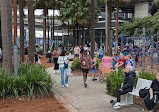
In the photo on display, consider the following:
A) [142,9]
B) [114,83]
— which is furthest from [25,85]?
[142,9]

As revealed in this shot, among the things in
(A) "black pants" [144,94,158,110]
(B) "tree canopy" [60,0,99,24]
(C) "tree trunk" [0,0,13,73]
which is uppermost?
(B) "tree canopy" [60,0,99,24]

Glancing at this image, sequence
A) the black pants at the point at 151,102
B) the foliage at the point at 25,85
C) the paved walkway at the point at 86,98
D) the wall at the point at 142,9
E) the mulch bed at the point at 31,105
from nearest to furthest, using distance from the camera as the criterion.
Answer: the black pants at the point at 151,102
the mulch bed at the point at 31,105
the paved walkway at the point at 86,98
the foliage at the point at 25,85
the wall at the point at 142,9

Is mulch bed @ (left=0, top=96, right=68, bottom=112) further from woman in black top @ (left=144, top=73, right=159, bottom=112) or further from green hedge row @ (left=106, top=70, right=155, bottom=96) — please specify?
woman in black top @ (left=144, top=73, right=159, bottom=112)

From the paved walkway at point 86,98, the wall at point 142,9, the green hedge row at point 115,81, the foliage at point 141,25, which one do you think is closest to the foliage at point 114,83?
the green hedge row at point 115,81

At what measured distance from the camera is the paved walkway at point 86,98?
20.3 ft

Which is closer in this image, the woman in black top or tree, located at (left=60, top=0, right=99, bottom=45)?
the woman in black top

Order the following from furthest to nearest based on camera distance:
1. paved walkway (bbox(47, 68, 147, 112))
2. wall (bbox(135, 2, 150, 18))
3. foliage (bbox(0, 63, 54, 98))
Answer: wall (bbox(135, 2, 150, 18)) < foliage (bbox(0, 63, 54, 98)) < paved walkway (bbox(47, 68, 147, 112))

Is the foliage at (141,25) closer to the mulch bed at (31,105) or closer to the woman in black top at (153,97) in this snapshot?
the woman in black top at (153,97)

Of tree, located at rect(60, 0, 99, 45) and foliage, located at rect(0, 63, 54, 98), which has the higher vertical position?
tree, located at rect(60, 0, 99, 45)

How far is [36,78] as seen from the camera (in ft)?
23.5

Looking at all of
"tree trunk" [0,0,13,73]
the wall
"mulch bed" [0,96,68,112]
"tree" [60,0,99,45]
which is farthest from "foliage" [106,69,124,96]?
the wall

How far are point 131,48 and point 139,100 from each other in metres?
7.13

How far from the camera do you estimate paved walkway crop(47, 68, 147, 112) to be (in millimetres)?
6186

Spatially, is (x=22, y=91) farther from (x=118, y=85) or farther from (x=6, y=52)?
(x=118, y=85)
